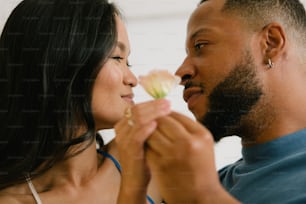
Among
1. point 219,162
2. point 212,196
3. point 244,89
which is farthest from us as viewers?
point 219,162

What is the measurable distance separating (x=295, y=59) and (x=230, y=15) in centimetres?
15

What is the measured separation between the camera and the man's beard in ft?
2.59

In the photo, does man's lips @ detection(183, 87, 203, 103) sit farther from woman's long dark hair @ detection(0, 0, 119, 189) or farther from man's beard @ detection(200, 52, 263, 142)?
woman's long dark hair @ detection(0, 0, 119, 189)

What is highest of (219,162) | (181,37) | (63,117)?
(181,37)

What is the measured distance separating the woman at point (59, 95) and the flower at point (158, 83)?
0.70 feet

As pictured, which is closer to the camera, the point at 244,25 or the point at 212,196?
the point at 212,196

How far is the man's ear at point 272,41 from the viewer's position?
790 mm

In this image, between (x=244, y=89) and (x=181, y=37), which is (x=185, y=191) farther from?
(x=181, y=37)

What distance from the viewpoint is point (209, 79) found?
2.62ft

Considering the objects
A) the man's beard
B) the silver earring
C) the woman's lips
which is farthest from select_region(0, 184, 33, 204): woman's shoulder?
the silver earring

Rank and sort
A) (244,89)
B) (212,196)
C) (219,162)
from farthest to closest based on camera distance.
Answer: (219,162), (244,89), (212,196)

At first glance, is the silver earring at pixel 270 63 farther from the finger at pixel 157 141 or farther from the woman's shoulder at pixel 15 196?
the woman's shoulder at pixel 15 196

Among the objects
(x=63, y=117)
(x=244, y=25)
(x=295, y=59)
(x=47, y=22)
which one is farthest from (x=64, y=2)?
(x=295, y=59)

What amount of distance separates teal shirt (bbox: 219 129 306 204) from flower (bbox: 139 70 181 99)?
0.82 feet
